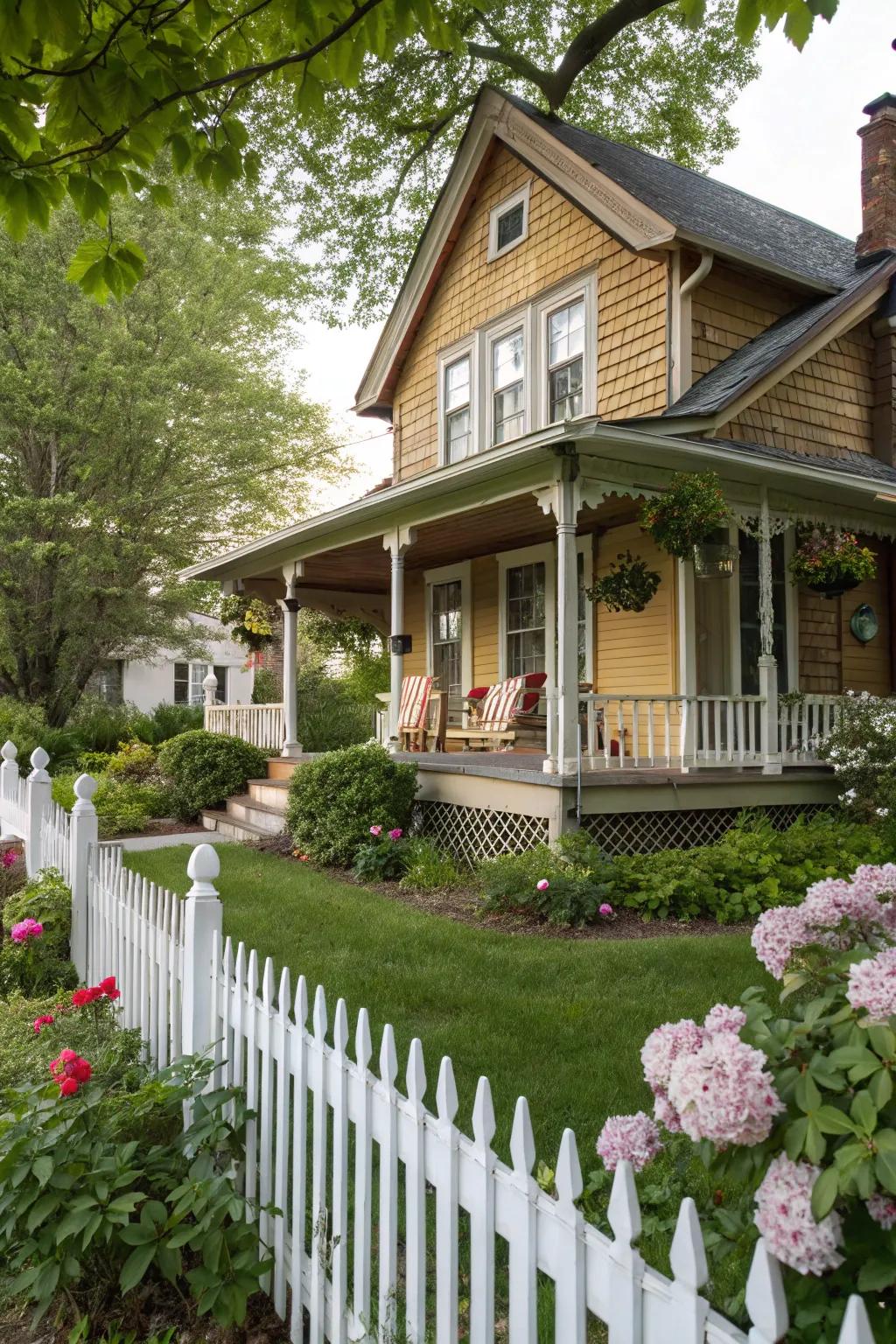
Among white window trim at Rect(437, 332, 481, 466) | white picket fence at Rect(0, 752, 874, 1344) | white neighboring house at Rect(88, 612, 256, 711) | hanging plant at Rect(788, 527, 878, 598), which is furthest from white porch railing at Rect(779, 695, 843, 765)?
white neighboring house at Rect(88, 612, 256, 711)

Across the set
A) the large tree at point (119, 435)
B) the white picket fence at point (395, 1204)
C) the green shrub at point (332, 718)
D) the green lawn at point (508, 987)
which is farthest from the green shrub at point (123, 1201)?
the large tree at point (119, 435)

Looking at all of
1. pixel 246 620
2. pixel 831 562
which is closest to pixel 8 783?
pixel 246 620

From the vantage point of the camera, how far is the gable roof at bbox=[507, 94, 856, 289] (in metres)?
10.4

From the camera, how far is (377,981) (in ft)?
17.0

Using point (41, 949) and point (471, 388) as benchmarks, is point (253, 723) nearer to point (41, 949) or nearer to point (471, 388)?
point (471, 388)

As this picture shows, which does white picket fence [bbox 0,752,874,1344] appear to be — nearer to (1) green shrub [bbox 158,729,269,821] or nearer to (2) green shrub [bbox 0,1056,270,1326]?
(2) green shrub [bbox 0,1056,270,1326]

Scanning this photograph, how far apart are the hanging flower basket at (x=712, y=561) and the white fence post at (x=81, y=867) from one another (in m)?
5.65

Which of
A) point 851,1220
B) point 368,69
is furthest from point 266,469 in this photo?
point 851,1220

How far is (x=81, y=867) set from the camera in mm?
5605

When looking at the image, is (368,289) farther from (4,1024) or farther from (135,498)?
(4,1024)

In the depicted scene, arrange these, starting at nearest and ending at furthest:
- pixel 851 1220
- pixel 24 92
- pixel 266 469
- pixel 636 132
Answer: pixel 851 1220, pixel 24 92, pixel 636 132, pixel 266 469

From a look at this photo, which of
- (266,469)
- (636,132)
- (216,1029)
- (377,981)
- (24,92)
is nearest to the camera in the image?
(24,92)

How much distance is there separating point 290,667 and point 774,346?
742 centimetres

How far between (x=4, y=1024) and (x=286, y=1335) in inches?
95.7
